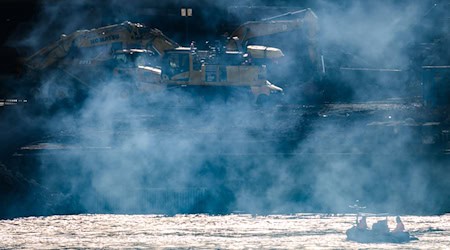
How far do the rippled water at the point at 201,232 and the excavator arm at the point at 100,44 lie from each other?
14.6 meters

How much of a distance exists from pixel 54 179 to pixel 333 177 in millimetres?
8712

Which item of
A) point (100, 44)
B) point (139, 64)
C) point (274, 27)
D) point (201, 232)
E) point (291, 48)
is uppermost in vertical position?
point (274, 27)

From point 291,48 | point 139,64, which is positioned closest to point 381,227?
point 139,64

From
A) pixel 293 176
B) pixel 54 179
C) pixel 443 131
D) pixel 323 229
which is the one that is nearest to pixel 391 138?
pixel 443 131

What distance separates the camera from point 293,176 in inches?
1334

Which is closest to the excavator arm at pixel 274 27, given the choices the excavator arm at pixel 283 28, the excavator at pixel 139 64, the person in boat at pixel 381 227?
the excavator arm at pixel 283 28

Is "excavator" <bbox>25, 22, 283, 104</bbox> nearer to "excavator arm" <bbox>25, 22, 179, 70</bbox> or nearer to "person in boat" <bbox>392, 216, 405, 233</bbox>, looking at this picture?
"excavator arm" <bbox>25, 22, 179, 70</bbox>

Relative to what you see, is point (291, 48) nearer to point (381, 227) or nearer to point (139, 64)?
point (139, 64)

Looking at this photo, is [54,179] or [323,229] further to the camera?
[54,179]

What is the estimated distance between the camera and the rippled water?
2698 cm

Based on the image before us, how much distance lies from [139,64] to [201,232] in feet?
53.8

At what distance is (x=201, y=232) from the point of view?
28516 millimetres

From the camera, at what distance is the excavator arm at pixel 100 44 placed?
44312mm

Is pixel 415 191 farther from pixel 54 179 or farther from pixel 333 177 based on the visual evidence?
pixel 54 179
